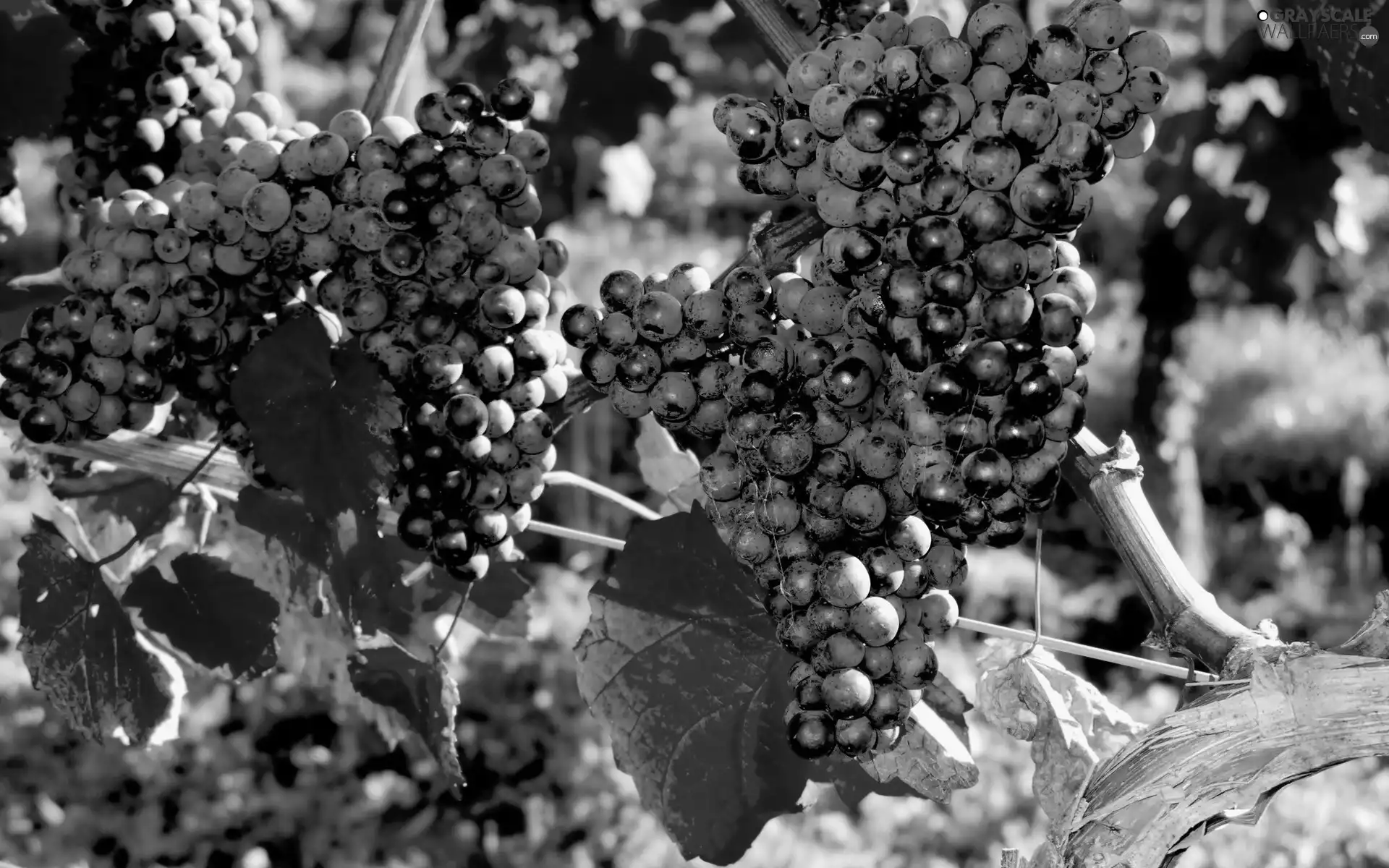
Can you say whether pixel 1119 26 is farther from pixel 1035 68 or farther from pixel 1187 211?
pixel 1187 211

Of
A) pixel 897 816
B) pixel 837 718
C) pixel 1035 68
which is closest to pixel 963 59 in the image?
pixel 1035 68

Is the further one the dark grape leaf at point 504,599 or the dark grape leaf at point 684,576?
the dark grape leaf at point 504,599

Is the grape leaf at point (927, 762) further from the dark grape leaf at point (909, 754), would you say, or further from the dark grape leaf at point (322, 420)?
the dark grape leaf at point (322, 420)

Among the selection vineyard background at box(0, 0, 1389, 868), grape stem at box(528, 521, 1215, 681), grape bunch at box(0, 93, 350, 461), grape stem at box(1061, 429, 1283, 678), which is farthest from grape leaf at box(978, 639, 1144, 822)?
grape bunch at box(0, 93, 350, 461)

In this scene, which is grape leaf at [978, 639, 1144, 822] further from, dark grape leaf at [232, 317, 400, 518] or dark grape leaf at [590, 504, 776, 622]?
dark grape leaf at [232, 317, 400, 518]

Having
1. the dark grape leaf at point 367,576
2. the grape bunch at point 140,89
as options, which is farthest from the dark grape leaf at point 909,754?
the grape bunch at point 140,89

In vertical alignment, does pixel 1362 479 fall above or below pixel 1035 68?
below

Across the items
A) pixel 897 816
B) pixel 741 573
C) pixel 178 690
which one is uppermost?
pixel 741 573
